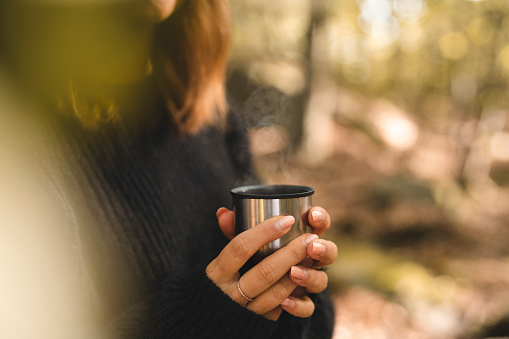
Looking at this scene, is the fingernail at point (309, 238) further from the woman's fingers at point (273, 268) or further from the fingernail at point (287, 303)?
the fingernail at point (287, 303)

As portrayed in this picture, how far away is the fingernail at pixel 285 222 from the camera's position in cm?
79

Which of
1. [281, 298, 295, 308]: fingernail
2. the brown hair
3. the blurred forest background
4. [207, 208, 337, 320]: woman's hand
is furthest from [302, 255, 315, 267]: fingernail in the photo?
the blurred forest background

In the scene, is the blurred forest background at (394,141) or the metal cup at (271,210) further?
the blurred forest background at (394,141)

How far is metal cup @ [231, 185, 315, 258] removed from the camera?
2.71 feet

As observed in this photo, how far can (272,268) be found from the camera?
0.79 metres

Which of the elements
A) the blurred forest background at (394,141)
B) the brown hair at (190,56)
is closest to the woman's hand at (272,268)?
the brown hair at (190,56)

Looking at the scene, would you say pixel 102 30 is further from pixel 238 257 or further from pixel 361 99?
pixel 361 99

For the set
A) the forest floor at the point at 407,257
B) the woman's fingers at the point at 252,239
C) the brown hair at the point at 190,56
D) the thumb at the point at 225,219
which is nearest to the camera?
the woman's fingers at the point at 252,239

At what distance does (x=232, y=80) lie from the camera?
6703mm

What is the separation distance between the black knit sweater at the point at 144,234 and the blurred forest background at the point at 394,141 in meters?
2.63

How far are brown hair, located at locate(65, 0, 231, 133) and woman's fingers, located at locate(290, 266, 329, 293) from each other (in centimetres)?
75

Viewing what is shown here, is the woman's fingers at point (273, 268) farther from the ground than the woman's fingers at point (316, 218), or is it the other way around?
the woman's fingers at point (316, 218)

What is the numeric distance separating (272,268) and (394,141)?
800cm

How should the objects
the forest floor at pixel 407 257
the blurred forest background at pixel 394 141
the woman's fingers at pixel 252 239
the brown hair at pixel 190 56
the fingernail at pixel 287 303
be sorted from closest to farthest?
the woman's fingers at pixel 252 239 < the fingernail at pixel 287 303 < the brown hair at pixel 190 56 < the forest floor at pixel 407 257 < the blurred forest background at pixel 394 141
